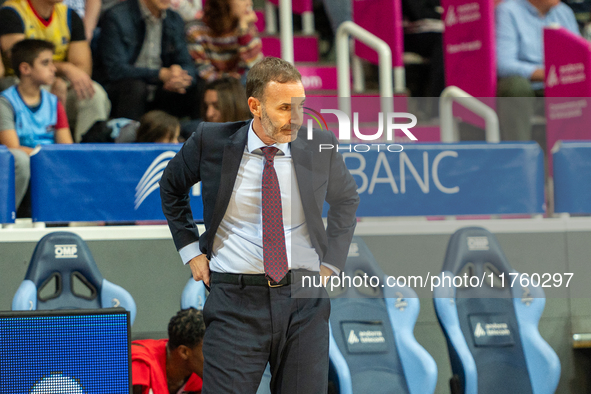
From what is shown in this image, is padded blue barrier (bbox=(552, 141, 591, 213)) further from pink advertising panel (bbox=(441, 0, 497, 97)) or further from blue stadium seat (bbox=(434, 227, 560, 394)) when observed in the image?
pink advertising panel (bbox=(441, 0, 497, 97))

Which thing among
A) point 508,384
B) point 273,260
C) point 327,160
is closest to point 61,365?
point 273,260

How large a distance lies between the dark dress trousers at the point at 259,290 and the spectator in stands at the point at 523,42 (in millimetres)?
3146

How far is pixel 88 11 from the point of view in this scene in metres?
5.96

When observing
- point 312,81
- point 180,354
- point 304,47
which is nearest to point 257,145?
point 180,354

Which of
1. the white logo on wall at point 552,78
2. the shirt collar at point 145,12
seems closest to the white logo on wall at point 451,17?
the white logo on wall at point 552,78

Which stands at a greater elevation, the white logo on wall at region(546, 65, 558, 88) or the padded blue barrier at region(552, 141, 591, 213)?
the white logo on wall at region(546, 65, 558, 88)

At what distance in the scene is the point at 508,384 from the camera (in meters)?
3.99

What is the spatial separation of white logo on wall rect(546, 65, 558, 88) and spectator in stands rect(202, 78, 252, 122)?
238 centimetres

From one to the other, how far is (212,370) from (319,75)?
4.52m

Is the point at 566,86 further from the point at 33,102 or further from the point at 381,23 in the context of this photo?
the point at 33,102

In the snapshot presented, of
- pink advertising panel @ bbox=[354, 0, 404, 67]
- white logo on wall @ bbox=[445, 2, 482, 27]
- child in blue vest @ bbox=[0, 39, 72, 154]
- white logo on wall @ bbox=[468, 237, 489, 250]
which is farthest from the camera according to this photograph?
pink advertising panel @ bbox=[354, 0, 404, 67]

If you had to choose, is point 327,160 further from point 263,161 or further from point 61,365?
point 61,365

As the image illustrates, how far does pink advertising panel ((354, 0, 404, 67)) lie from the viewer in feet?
21.1

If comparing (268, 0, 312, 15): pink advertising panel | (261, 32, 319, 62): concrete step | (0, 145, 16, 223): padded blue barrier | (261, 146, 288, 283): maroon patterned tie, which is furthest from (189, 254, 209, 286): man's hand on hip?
(268, 0, 312, 15): pink advertising panel
